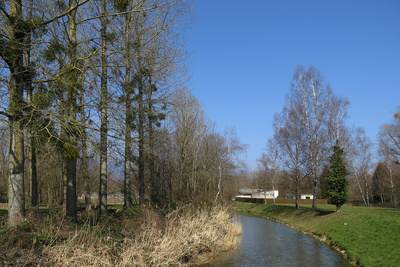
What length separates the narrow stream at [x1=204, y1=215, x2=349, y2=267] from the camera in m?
12.9

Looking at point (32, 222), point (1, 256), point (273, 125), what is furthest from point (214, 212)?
point (273, 125)

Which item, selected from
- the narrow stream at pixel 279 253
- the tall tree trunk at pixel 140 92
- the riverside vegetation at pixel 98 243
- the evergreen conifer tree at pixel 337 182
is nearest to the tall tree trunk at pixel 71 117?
the riverside vegetation at pixel 98 243

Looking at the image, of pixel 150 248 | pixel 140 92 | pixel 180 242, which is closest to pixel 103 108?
pixel 150 248

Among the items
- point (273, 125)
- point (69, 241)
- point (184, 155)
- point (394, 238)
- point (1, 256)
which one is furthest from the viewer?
point (273, 125)

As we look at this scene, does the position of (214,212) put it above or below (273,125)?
below

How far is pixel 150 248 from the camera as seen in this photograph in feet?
30.1

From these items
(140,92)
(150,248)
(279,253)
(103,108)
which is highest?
(140,92)

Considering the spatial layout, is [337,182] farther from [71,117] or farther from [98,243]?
[71,117]

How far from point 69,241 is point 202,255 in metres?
6.69

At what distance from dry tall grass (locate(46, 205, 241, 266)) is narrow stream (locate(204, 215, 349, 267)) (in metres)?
0.70

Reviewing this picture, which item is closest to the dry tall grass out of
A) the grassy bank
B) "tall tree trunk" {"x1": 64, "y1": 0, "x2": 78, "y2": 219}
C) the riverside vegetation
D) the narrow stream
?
the riverside vegetation

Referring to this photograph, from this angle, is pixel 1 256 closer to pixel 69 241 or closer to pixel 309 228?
pixel 69 241

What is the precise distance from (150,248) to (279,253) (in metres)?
7.78

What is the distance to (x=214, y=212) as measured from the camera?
1639cm
